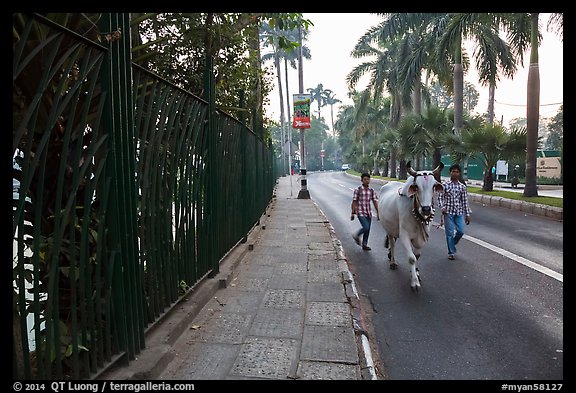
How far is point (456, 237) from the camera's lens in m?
7.68

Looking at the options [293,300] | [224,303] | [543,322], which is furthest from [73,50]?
[543,322]

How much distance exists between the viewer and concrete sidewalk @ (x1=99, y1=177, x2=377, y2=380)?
10.8 feet

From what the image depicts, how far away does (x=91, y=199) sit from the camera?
2.72 meters

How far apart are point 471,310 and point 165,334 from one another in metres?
3.56

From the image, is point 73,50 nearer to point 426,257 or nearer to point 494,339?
point 494,339

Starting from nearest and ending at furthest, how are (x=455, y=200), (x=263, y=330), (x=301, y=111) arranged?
(x=263, y=330)
(x=455, y=200)
(x=301, y=111)

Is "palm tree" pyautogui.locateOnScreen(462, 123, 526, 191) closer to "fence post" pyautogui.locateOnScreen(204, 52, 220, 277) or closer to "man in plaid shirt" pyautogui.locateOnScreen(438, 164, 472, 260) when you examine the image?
"man in plaid shirt" pyautogui.locateOnScreen(438, 164, 472, 260)

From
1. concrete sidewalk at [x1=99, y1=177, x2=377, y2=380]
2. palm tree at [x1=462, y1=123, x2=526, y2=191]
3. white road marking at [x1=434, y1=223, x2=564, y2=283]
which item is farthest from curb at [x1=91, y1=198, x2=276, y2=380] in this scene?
palm tree at [x1=462, y1=123, x2=526, y2=191]

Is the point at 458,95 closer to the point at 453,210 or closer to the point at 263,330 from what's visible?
the point at 453,210

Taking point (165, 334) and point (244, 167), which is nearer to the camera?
point (165, 334)

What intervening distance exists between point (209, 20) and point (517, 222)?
993 centimetres

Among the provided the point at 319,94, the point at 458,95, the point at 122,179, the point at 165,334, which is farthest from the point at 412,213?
the point at 319,94
